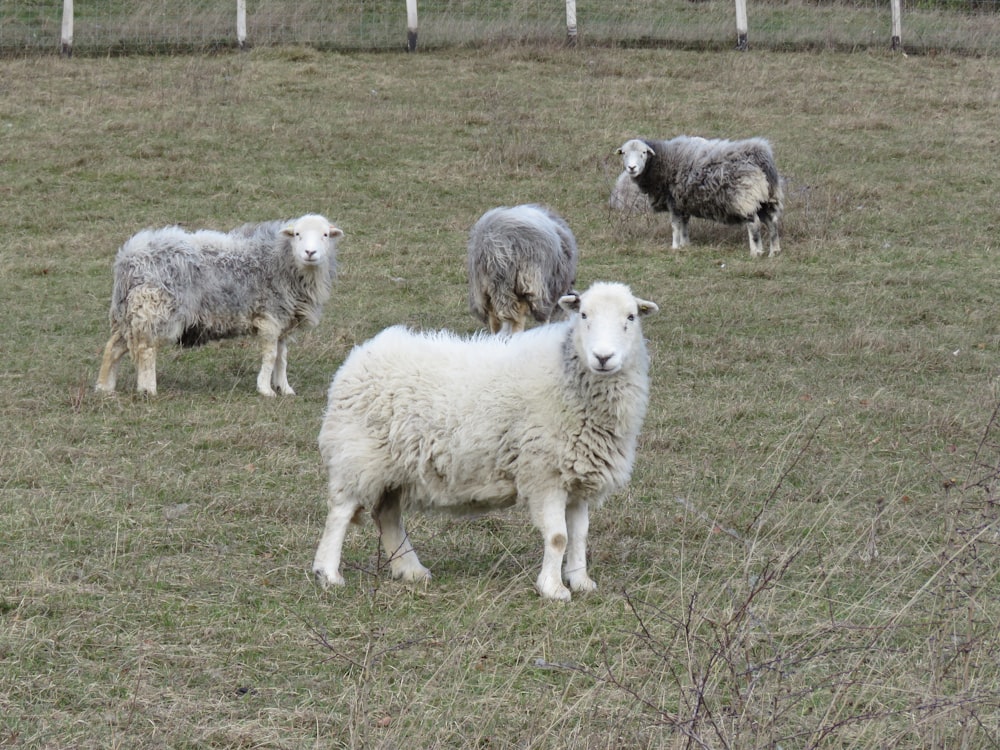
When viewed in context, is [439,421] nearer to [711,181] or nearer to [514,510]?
[514,510]

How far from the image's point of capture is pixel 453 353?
5414 millimetres

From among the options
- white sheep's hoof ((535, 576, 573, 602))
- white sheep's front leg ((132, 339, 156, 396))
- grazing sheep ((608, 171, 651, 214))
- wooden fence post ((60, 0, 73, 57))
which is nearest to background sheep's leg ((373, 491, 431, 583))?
white sheep's hoof ((535, 576, 573, 602))

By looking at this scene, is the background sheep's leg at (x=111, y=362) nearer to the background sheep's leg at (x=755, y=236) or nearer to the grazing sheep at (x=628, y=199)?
the background sheep's leg at (x=755, y=236)

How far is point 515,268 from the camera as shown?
10062 millimetres

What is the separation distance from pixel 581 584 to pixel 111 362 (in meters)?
5.13

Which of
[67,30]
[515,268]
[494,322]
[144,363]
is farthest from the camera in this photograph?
[67,30]

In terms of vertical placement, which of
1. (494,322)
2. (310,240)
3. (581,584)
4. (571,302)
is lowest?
(581,584)

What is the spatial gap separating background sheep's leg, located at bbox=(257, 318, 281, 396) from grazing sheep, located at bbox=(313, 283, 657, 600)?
387 cm

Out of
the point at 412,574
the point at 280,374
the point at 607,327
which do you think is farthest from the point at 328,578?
the point at 280,374

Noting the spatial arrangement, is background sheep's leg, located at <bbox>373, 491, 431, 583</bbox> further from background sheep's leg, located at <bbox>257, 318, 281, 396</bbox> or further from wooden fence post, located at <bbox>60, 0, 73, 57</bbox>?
wooden fence post, located at <bbox>60, 0, 73, 57</bbox>

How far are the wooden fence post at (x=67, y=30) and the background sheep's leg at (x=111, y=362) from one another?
13.5 meters

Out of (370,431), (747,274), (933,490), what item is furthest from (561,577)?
(747,274)

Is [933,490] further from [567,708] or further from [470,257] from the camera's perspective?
[470,257]

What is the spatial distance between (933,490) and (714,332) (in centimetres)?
415
